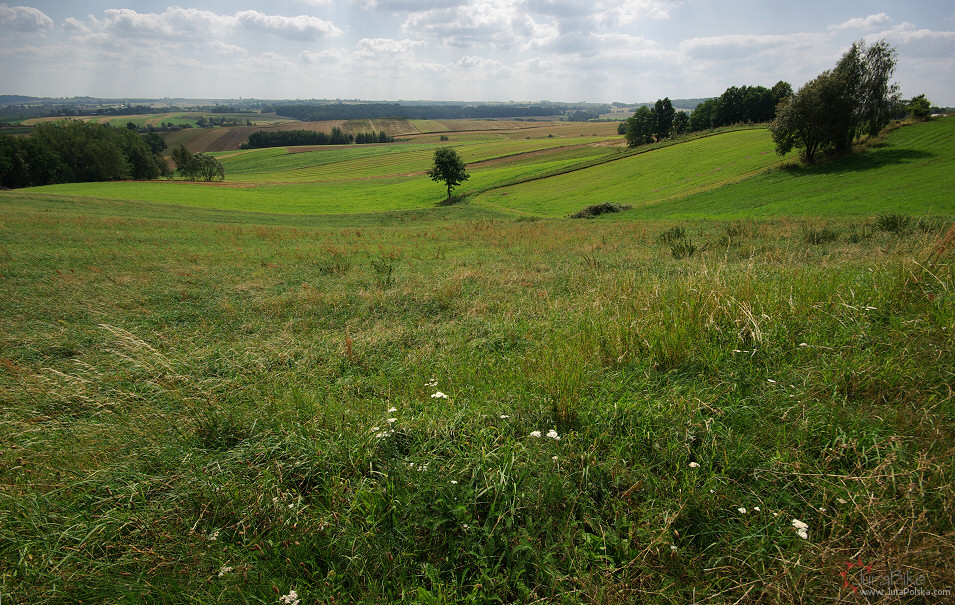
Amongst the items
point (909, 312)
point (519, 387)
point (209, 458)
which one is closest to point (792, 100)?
point (909, 312)

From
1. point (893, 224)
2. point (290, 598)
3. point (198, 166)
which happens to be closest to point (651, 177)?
point (893, 224)

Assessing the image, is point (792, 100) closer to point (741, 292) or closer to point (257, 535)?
point (741, 292)

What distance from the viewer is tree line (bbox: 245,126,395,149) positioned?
131m

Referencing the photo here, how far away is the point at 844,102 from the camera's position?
115 ft

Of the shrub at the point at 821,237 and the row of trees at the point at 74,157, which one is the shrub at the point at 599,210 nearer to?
the shrub at the point at 821,237

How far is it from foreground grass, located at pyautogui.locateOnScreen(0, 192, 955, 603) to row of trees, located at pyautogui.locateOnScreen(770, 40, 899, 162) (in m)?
40.1

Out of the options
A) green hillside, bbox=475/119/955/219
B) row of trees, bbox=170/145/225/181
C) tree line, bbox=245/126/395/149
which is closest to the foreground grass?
green hillside, bbox=475/119/955/219

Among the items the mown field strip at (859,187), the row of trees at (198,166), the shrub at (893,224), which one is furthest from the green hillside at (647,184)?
the shrub at (893,224)

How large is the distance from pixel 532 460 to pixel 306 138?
516 ft

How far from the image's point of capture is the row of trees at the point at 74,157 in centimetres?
6219

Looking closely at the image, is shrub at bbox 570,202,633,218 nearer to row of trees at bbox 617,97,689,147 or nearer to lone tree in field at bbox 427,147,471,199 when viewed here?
lone tree in field at bbox 427,147,471,199

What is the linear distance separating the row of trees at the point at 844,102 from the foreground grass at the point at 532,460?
40059mm

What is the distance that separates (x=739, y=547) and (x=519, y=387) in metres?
2.15

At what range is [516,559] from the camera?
239 cm
